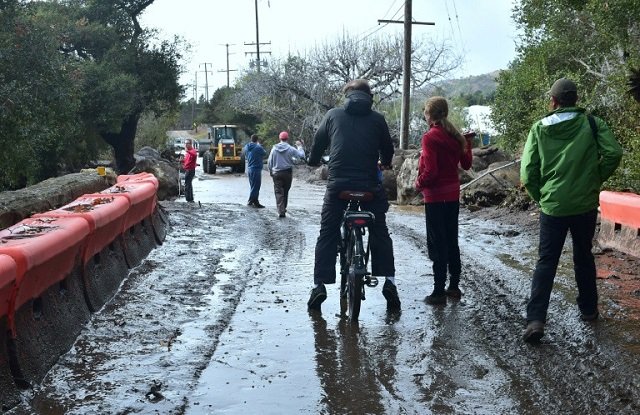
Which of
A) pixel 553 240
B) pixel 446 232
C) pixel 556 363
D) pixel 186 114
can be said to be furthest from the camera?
Answer: pixel 186 114

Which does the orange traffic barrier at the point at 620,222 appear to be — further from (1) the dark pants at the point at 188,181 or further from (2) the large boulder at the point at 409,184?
(1) the dark pants at the point at 188,181

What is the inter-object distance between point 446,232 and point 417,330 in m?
1.42

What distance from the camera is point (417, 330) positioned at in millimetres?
6352

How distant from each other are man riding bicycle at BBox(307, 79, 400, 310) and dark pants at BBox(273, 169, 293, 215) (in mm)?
8707

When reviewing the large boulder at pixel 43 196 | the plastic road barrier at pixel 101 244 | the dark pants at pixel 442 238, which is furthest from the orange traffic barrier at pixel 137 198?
the dark pants at pixel 442 238

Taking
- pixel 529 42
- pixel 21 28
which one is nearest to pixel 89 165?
pixel 21 28

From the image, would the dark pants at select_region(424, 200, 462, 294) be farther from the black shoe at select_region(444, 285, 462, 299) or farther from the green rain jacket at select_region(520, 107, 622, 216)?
the green rain jacket at select_region(520, 107, 622, 216)

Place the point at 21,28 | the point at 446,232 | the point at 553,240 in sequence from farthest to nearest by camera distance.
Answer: the point at 21,28
the point at 446,232
the point at 553,240

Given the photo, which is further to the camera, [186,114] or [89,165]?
[186,114]

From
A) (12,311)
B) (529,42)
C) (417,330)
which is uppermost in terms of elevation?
(529,42)

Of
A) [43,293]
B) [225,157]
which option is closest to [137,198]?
[43,293]

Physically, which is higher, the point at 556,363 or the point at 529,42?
the point at 529,42

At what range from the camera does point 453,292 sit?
758 cm

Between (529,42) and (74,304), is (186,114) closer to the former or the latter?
(529,42)
